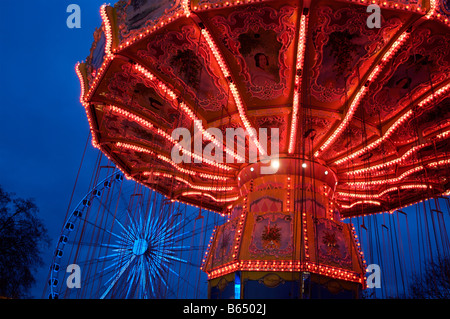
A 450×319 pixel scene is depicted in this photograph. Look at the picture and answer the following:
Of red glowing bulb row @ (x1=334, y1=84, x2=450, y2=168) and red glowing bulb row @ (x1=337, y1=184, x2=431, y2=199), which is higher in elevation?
red glowing bulb row @ (x1=337, y1=184, x2=431, y2=199)

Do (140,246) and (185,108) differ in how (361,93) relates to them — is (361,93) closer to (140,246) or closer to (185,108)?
(185,108)

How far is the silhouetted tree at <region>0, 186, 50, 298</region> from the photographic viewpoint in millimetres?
14273

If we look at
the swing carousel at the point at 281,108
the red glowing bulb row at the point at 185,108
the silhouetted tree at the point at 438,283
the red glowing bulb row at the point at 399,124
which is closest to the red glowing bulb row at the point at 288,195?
the swing carousel at the point at 281,108

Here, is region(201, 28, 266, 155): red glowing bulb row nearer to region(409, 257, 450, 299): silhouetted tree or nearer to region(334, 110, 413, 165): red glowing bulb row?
region(334, 110, 413, 165): red glowing bulb row

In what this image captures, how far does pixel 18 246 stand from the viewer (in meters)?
14.9

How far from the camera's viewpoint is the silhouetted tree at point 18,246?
14273 millimetres

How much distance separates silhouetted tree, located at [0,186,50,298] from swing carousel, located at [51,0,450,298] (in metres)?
5.78

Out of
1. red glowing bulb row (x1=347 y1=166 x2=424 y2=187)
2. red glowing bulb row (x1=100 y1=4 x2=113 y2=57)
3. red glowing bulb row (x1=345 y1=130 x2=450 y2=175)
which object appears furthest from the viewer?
red glowing bulb row (x1=347 y1=166 x2=424 y2=187)

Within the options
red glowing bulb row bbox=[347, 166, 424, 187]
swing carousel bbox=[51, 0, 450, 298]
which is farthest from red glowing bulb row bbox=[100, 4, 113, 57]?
red glowing bulb row bbox=[347, 166, 424, 187]

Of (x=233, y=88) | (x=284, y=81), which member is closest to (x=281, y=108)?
(x=284, y=81)

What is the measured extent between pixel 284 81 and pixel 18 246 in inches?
495

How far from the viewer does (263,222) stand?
993 centimetres

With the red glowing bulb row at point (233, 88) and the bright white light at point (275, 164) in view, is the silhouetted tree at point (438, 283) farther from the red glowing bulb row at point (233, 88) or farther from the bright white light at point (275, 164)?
the red glowing bulb row at point (233, 88)

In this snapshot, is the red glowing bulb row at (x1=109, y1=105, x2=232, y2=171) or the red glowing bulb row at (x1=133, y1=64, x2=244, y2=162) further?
the red glowing bulb row at (x1=109, y1=105, x2=232, y2=171)
